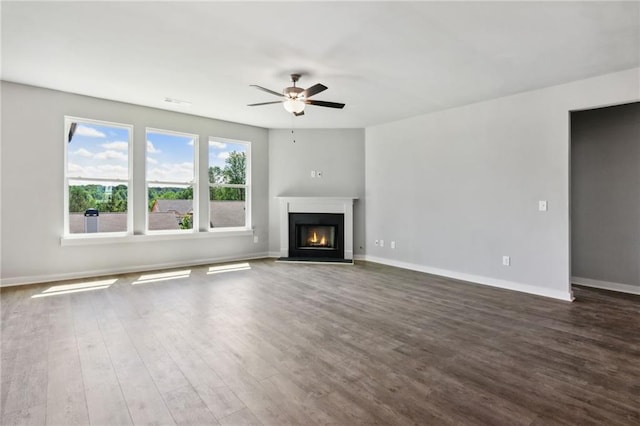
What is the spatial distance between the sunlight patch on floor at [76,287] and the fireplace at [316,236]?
3.17 metres

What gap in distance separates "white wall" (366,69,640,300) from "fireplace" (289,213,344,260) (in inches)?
30.9

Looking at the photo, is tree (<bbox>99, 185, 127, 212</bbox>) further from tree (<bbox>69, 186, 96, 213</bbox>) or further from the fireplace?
the fireplace

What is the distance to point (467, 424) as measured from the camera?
5.61ft

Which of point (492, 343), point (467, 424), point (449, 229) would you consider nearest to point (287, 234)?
point (449, 229)

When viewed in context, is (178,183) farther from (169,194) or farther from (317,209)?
(317,209)

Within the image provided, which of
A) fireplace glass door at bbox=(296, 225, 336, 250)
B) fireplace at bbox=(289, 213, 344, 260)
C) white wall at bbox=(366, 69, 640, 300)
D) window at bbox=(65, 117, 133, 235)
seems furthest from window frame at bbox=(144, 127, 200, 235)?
white wall at bbox=(366, 69, 640, 300)

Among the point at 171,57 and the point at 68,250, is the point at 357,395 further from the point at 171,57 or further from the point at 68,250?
the point at 68,250

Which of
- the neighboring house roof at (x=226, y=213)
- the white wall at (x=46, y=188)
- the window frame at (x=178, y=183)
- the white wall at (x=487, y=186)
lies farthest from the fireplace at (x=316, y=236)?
the white wall at (x=46, y=188)

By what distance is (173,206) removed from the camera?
579 cm

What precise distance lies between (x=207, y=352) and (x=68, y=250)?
370 cm

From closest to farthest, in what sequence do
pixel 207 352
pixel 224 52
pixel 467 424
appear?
pixel 467 424
pixel 207 352
pixel 224 52

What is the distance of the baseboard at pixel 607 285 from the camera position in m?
4.28

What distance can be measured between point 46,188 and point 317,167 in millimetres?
4517

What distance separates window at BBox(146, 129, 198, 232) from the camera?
555cm
